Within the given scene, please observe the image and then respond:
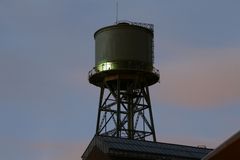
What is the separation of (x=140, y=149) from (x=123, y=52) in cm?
2015

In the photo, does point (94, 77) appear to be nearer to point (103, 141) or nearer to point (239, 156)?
point (103, 141)

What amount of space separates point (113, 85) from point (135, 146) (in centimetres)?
1675

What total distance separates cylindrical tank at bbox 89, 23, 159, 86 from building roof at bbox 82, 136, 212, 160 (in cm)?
1333

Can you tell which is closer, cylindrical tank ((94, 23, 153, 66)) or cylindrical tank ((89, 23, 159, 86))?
cylindrical tank ((89, 23, 159, 86))

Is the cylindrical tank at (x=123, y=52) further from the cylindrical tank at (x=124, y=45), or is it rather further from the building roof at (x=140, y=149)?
the building roof at (x=140, y=149)

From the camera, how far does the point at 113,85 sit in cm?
9556

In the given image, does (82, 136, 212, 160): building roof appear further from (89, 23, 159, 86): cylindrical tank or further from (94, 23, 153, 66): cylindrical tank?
(94, 23, 153, 66): cylindrical tank

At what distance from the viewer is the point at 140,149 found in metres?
79.9

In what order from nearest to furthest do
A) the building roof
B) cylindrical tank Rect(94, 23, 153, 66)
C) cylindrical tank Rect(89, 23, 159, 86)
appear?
the building roof
cylindrical tank Rect(89, 23, 159, 86)
cylindrical tank Rect(94, 23, 153, 66)

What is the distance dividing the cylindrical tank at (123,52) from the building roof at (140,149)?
13335 mm

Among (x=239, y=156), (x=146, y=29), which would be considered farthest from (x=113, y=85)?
(x=239, y=156)

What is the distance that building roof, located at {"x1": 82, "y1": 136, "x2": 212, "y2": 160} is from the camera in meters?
78.5

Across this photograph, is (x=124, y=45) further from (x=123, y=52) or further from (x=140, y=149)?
(x=140, y=149)

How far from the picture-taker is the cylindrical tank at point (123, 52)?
9419 cm
